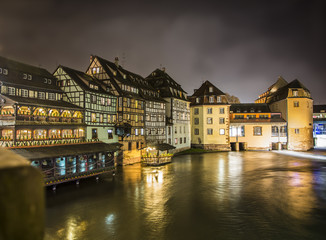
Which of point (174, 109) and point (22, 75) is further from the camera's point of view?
point (174, 109)

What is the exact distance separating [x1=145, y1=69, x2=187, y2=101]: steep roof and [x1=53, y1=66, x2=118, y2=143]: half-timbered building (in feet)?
59.4

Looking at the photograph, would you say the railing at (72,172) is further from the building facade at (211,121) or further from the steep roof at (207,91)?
the steep roof at (207,91)

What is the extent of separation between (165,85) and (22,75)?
29.6 meters

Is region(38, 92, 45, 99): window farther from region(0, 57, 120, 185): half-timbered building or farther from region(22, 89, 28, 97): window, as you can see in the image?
region(22, 89, 28, 97): window

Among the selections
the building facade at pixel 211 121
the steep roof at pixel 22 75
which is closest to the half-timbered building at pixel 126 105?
the steep roof at pixel 22 75

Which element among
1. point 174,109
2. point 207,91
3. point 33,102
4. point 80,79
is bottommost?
point 33,102

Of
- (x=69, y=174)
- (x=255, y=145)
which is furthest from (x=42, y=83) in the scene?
(x=255, y=145)

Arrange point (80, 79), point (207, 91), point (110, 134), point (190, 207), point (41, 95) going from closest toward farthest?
point (190, 207), point (41, 95), point (80, 79), point (110, 134), point (207, 91)

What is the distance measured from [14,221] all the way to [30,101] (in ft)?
91.0

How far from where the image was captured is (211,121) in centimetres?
6069

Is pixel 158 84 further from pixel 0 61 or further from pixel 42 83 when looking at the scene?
pixel 0 61

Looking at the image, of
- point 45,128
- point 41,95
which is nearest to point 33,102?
point 45,128

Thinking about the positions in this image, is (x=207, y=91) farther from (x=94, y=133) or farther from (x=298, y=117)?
(x=94, y=133)

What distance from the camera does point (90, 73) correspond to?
134 feet
